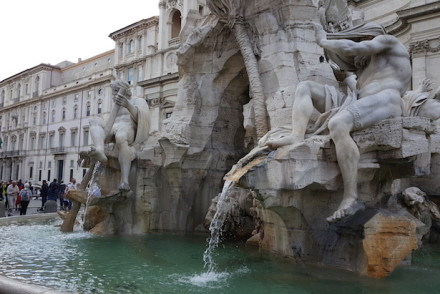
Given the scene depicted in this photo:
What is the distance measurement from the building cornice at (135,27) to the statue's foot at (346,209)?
123 feet

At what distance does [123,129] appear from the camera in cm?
798

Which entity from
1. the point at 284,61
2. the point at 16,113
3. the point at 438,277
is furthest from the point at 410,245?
the point at 16,113

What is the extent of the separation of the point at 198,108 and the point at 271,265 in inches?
152

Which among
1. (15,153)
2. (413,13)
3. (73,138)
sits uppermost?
(413,13)

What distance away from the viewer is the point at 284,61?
21.9 feet

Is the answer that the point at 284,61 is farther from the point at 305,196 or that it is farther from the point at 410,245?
the point at 410,245

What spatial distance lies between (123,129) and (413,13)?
649 inches

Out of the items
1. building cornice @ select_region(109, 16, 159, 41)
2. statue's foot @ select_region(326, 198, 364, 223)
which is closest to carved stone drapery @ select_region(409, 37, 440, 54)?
statue's foot @ select_region(326, 198, 364, 223)

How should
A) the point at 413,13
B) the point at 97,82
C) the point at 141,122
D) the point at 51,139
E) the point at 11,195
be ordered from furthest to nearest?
the point at 51,139 → the point at 97,82 → the point at 413,13 → the point at 11,195 → the point at 141,122

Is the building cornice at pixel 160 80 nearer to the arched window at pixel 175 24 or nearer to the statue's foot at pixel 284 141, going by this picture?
the arched window at pixel 175 24

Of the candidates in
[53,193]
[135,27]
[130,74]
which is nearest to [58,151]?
[130,74]

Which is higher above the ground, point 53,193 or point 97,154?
point 97,154

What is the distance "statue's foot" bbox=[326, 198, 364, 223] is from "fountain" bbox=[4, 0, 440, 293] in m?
0.01

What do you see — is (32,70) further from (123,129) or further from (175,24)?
(123,129)
